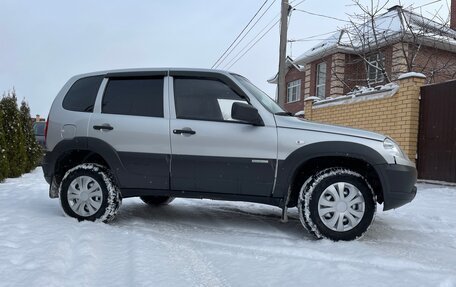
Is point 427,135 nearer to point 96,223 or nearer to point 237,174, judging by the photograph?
point 237,174

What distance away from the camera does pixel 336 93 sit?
21.4m

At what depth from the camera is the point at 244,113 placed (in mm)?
4438

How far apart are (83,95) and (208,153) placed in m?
1.83

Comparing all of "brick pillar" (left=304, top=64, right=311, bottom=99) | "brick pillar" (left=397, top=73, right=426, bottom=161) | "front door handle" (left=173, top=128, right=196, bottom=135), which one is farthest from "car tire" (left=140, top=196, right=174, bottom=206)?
"brick pillar" (left=304, top=64, right=311, bottom=99)

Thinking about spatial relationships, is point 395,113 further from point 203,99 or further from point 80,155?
point 80,155

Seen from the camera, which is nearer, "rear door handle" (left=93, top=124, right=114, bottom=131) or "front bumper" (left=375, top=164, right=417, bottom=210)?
"front bumper" (left=375, top=164, right=417, bottom=210)

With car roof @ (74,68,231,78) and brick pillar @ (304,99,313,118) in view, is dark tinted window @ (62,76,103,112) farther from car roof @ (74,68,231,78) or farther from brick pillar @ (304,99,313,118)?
brick pillar @ (304,99,313,118)

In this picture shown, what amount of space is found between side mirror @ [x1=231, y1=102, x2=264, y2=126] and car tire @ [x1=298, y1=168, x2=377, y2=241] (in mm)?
916

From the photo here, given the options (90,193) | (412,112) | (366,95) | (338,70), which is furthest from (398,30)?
(90,193)

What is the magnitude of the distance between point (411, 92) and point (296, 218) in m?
5.29

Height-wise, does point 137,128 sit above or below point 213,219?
above

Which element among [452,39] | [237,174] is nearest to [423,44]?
[452,39]

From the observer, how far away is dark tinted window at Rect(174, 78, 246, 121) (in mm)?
4730

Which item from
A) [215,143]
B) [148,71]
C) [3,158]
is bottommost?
[3,158]
